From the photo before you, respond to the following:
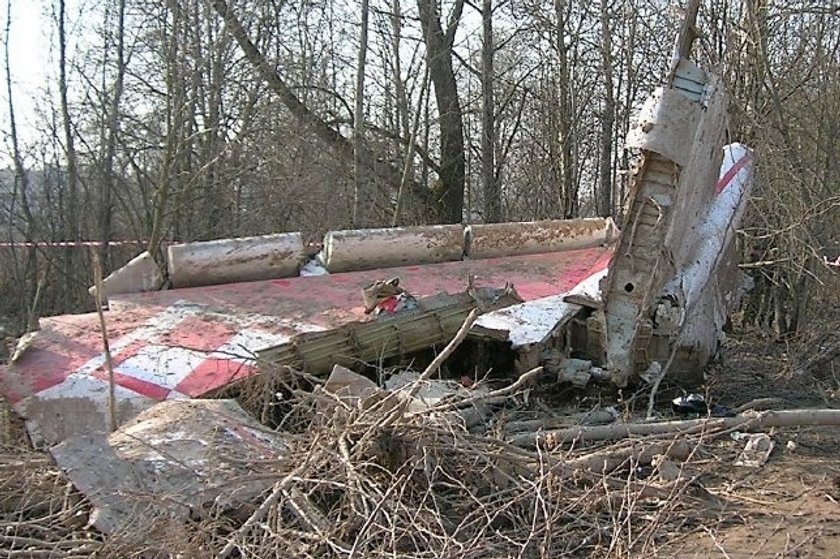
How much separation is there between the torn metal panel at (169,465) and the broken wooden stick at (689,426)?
1.63 meters

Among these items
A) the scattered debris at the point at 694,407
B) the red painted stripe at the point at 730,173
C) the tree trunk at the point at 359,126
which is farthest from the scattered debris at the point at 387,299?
the tree trunk at the point at 359,126

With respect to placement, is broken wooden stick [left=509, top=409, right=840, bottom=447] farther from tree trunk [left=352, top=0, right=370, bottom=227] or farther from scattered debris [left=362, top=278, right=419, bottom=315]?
tree trunk [left=352, top=0, right=370, bottom=227]

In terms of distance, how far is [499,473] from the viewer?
4527 millimetres

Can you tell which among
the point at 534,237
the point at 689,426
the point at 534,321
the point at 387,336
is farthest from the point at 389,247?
the point at 689,426

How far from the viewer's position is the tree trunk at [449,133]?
15.5 m

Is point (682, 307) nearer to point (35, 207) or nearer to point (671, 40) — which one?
point (671, 40)

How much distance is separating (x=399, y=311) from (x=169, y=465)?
248 cm

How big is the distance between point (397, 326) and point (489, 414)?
90 cm

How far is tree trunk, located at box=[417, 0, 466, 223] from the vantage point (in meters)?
15.5

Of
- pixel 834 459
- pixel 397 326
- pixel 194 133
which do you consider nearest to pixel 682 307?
pixel 834 459

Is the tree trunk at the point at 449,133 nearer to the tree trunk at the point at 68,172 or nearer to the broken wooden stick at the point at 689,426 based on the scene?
the tree trunk at the point at 68,172

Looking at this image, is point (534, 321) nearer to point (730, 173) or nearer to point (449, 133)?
point (730, 173)

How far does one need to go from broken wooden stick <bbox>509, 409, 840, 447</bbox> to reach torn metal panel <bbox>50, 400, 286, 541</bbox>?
5.34ft

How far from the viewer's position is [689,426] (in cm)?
521
